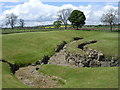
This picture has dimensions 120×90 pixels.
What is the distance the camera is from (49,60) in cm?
5603

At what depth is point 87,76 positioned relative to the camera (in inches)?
1196

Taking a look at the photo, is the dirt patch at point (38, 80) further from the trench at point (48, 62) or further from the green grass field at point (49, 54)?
the green grass field at point (49, 54)

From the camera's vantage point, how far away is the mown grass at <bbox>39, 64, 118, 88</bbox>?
2570cm

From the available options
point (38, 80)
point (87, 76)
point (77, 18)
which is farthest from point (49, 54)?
point (77, 18)

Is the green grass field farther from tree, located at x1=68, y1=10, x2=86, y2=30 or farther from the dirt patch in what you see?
tree, located at x1=68, y1=10, x2=86, y2=30

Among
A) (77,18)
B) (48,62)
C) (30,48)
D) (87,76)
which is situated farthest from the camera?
(77,18)

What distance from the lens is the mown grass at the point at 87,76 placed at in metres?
25.7

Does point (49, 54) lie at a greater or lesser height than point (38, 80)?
greater

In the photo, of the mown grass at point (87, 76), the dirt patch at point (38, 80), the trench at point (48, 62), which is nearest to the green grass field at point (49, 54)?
the mown grass at point (87, 76)

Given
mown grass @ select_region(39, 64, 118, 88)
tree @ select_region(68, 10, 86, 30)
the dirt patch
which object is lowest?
the dirt patch

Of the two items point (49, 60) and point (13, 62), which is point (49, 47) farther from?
point (13, 62)

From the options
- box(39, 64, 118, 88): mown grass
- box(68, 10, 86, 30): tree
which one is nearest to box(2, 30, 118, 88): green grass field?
box(39, 64, 118, 88): mown grass

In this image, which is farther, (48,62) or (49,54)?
(49,54)

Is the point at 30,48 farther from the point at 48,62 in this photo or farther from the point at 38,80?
the point at 38,80
